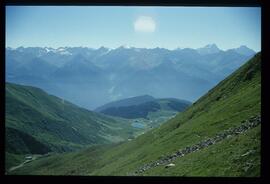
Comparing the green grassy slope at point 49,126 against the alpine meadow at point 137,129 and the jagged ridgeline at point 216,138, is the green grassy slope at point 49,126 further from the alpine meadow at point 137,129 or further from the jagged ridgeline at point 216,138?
the jagged ridgeline at point 216,138

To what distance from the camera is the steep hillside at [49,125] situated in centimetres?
11706

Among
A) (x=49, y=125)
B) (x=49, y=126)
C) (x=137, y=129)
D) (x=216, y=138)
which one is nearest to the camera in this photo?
(x=216, y=138)

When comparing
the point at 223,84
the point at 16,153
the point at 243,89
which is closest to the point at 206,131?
the point at 243,89

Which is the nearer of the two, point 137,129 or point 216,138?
point 216,138

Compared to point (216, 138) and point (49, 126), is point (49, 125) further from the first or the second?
point (216, 138)

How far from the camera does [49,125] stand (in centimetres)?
14688

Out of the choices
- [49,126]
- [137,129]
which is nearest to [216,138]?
[49,126]

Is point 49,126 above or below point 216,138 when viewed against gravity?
above

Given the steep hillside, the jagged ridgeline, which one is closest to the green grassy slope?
the steep hillside

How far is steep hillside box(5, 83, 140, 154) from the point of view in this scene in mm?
117062

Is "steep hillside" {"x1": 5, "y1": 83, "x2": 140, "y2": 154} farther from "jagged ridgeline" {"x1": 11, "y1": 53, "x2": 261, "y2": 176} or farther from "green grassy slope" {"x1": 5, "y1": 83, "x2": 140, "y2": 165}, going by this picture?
"jagged ridgeline" {"x1": 11, "y1": 53, "x2": 261, "y2": 176}

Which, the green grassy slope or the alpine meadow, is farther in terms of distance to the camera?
the green grassy slope
